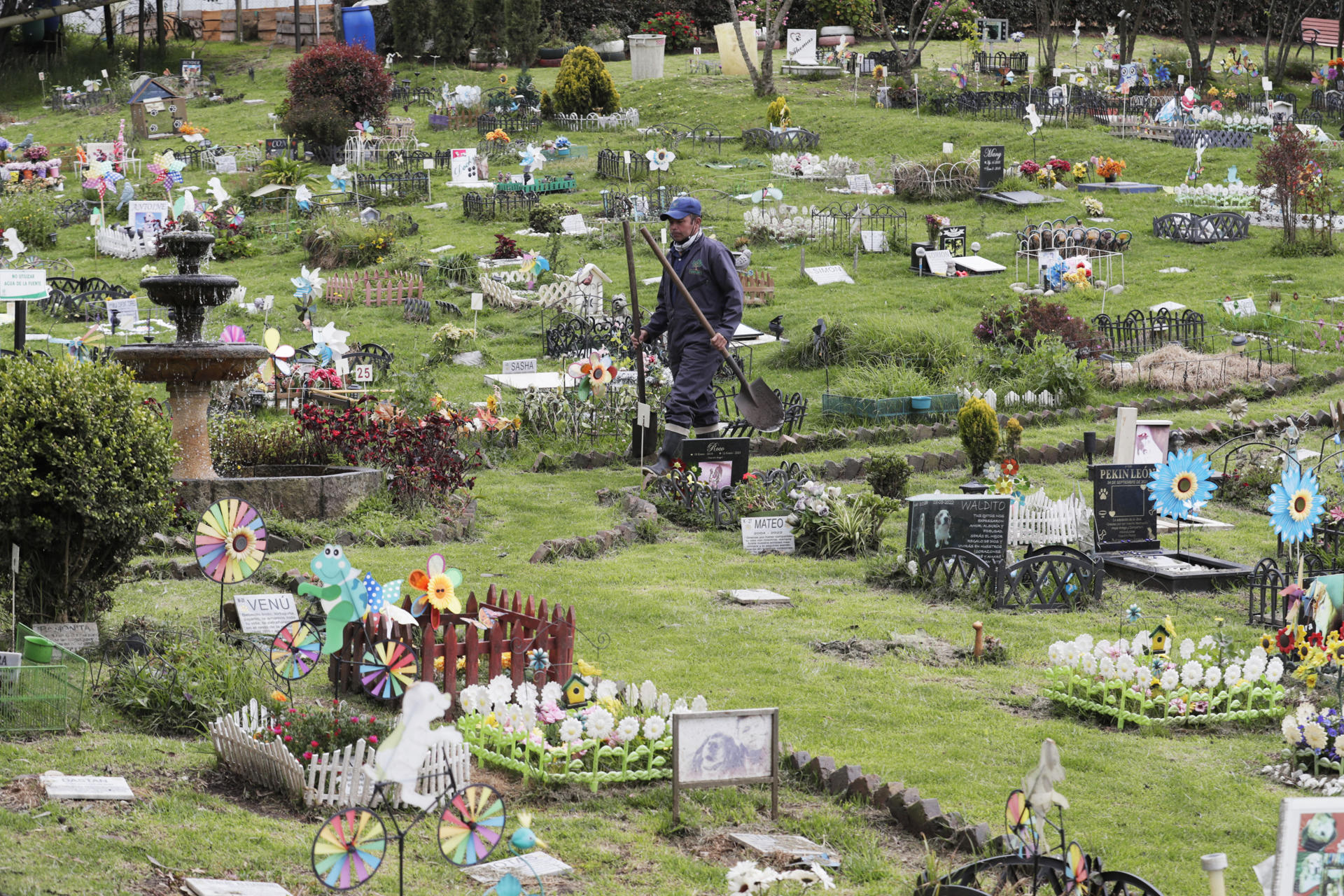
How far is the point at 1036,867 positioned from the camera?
15.4ft

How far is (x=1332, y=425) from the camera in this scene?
1555cm

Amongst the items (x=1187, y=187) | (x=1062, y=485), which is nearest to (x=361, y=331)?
(x=1062, y=485)

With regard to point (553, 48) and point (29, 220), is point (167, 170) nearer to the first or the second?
point (29, 220)

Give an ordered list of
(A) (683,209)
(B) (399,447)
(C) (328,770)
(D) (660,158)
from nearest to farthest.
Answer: (C) (328,770) < (B) (399,447) < (A) (683,209) < (D) (660,158)

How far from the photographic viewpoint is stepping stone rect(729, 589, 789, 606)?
10.1 m

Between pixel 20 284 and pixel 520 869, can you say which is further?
pixel 20 284

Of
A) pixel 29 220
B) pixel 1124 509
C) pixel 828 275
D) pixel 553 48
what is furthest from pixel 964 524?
pixel 553 48

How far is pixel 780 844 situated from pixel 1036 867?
1.63 meters

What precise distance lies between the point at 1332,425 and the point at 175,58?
4171 centimetres

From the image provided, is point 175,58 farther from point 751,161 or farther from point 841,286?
point 841,286

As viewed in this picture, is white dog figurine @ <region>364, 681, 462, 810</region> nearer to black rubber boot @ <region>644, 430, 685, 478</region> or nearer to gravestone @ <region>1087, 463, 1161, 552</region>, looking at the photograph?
gravestone @ <region>1087, 463, 1161, 552</region>

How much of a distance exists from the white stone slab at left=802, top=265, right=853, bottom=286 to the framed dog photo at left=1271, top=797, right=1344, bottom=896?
18626 millimetres

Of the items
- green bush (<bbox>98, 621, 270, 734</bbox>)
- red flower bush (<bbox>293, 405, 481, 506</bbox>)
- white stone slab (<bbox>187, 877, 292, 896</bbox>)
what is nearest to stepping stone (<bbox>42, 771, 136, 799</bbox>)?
green bush (<bbox>98, 621, 270, 734</bbox>)

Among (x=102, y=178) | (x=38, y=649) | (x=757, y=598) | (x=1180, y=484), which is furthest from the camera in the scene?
(x=102, y=178)
